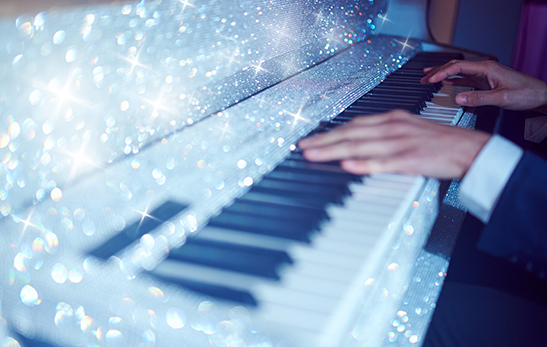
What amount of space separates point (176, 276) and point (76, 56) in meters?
0.34

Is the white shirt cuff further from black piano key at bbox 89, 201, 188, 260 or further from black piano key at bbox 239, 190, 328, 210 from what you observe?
black piano key at bbox 89, 201, 188, 260

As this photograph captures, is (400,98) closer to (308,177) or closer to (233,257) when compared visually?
(308,177)

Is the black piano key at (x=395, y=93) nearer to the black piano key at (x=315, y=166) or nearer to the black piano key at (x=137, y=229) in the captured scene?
the black piano key at (x=315, y=166)

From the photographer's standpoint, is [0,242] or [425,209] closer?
[0,242]

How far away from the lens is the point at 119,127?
0.57 metres

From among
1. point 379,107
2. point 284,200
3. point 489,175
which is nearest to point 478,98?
point 379,107

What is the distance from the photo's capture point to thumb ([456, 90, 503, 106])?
110 cm

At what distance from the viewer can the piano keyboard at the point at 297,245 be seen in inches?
15.4

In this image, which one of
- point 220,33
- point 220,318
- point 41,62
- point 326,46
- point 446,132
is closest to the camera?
point 220,318

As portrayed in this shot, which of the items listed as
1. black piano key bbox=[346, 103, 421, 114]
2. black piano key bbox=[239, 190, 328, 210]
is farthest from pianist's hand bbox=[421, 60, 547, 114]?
black piano key bbox=[239, 190, 328, 210]

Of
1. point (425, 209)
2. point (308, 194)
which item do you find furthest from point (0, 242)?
point (425, 209)

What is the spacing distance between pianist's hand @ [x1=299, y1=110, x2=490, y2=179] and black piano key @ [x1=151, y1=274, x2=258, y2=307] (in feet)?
1.00

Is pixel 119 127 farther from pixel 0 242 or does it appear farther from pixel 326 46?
pixel 326 46

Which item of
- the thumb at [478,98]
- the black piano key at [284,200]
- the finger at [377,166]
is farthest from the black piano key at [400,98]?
the black piano key at [284,200]
